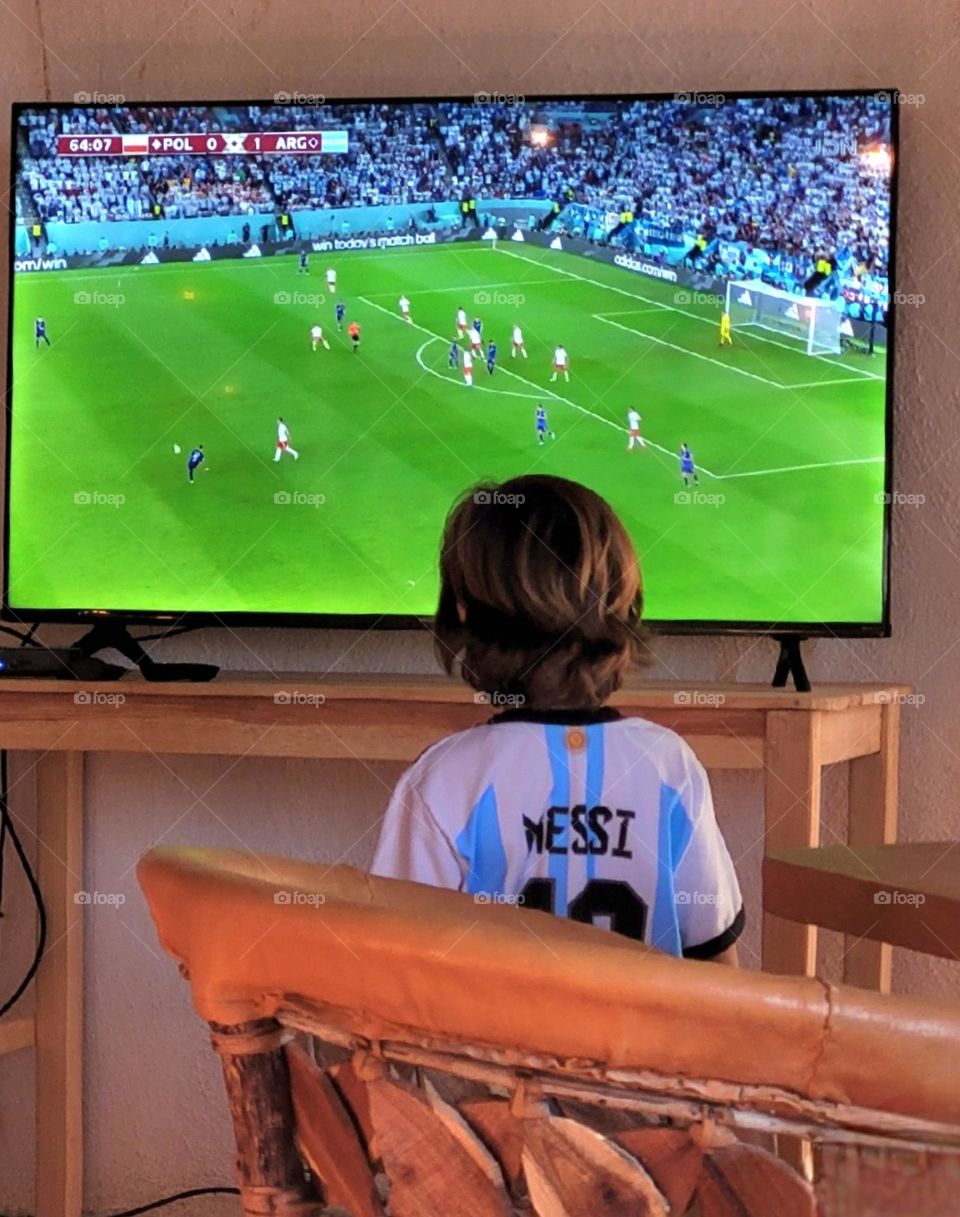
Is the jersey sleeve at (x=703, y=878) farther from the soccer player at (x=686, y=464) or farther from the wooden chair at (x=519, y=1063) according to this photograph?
the soccer player at (x=686, y=464)

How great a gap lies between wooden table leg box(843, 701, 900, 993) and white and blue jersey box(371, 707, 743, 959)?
3.58ft

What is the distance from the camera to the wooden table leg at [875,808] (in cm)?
256

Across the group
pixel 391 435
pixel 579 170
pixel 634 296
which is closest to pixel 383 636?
pixel 391 435

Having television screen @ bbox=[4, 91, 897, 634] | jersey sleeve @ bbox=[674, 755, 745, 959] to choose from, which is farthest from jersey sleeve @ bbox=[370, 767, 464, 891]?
television screen @ bbox=[4, 91, 897, 634]

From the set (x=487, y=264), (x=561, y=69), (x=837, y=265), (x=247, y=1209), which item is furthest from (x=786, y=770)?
(x=247, y=1209)

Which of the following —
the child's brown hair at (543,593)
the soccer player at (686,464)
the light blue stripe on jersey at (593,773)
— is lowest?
the light blue stripe on jersey at (593,773)

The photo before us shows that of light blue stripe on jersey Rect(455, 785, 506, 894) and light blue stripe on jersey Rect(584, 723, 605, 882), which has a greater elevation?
light blue stripe on jersey Rect(584, 723, 605, 882)

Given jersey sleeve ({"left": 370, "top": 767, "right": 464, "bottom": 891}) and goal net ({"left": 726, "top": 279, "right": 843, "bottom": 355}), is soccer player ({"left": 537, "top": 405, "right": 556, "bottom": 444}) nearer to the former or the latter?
goal net ({"left": 726, "top": 279, "right": 843, "bottom": 355})

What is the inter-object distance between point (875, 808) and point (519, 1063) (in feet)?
7.07

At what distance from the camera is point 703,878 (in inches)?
61.7

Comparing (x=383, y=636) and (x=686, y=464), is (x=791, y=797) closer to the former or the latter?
(x=686, y=464)

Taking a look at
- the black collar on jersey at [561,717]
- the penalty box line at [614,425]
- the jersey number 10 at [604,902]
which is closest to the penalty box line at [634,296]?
the penalty box line at [614,425]

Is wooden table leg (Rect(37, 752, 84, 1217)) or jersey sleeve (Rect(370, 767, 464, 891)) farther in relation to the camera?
wooden table leg (Rect(37, 752, 84, 1217))

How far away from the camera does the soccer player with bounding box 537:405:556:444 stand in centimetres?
266
